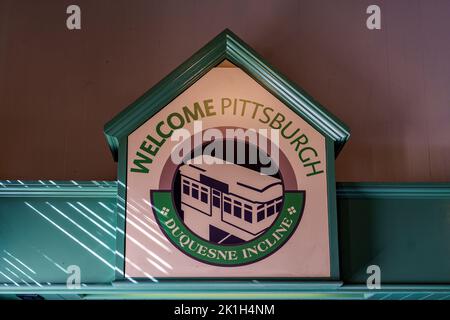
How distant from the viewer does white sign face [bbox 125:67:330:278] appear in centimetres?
448

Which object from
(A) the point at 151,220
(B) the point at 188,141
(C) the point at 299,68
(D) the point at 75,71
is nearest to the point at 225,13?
(C) the point at 299,68

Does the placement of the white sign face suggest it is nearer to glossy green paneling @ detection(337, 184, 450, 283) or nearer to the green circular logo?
the green circular logo

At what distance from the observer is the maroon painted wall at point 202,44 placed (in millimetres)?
5793

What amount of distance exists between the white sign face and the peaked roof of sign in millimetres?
50

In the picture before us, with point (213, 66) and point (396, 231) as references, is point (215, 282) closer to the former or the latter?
point (396, 231)

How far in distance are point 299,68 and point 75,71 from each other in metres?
1.97

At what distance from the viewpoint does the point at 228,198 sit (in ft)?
15.0

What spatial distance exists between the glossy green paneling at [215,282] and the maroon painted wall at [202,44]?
3.34ft

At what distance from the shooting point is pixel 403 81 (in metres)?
5.98

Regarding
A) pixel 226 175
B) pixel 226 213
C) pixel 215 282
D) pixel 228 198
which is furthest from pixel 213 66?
pixel 215 282

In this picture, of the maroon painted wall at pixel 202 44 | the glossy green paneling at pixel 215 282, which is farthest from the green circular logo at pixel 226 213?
the maroon painted wall at pixel 202 44

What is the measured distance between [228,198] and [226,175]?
162 mm

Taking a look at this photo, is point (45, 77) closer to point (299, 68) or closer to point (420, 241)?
point (299, 68)
